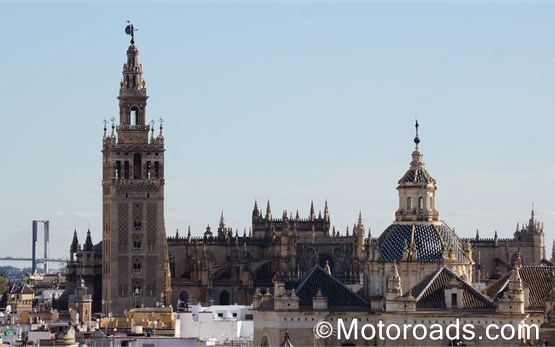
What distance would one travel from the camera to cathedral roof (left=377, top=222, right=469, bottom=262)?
9812 centimetres

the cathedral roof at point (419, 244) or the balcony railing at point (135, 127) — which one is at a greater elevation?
the balcony railing at point (135, 127)

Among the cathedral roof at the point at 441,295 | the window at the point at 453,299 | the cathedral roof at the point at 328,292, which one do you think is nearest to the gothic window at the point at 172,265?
the cathedral roof at the point at 328,292

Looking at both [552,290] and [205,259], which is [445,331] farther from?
[205,259]

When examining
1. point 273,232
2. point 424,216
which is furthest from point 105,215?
point 424,216

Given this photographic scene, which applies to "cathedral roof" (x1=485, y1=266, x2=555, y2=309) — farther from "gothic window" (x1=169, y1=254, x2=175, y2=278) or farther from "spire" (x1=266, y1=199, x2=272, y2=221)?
"spire" (x1=266, y1=199, x2=272, y2=221)

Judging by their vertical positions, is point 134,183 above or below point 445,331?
above

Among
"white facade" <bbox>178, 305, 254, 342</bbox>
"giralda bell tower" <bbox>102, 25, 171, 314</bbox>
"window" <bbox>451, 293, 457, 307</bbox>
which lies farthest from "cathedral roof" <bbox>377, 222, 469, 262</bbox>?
"giralda bell tower" <bbox>102, 25, 171, 314</bbox>

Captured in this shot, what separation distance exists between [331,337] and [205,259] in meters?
90.2

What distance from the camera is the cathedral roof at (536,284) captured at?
10094 centimetres

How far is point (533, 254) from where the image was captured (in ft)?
623

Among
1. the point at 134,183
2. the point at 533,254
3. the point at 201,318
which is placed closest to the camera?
the point at 201,318

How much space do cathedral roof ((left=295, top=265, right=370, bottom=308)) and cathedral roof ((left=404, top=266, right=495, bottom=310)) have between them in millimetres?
2731

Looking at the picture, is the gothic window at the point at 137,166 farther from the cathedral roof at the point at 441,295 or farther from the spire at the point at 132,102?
the cathedral roof at the point at 441,295

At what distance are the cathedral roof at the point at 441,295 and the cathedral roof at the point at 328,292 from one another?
108 inches
